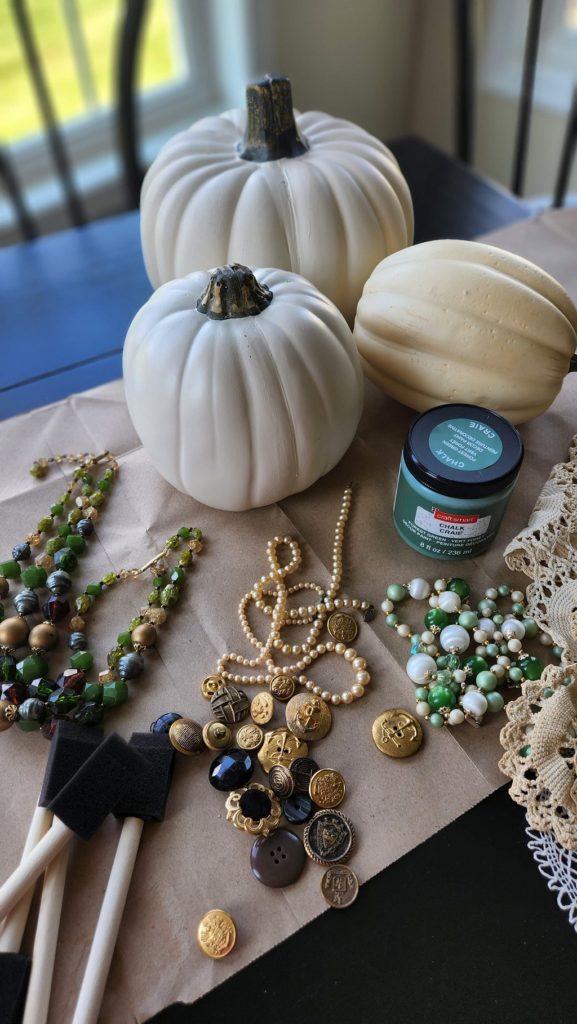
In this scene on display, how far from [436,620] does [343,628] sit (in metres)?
0.08

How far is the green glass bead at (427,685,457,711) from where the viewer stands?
61cm

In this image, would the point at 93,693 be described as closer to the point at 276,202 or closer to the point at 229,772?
the point at 229,772

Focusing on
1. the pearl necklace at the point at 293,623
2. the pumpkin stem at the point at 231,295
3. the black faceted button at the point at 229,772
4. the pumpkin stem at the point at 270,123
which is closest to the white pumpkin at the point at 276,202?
the pumpkin stem at the point at 270,123

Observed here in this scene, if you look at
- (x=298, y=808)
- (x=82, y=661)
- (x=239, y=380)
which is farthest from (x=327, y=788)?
(x=239, y=380)

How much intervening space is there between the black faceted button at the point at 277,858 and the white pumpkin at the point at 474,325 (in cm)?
43

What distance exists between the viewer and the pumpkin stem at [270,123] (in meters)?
0.76

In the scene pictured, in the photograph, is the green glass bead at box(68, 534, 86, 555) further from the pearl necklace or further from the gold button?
the gold button

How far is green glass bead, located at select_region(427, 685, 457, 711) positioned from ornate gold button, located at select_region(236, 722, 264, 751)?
14 centimetres

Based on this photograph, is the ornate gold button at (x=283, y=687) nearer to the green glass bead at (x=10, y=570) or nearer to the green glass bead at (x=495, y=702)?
the green glass bead at (x=495, y=702)

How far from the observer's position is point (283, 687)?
64 cm

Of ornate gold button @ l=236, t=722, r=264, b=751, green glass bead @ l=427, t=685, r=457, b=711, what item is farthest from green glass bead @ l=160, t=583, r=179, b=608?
green glass bead @ l=427, t=685, r=457, b=711

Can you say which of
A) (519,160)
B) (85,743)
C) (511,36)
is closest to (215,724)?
(85,743)

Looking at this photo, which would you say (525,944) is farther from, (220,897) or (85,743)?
(85,743)

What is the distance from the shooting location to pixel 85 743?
571 millimetres
